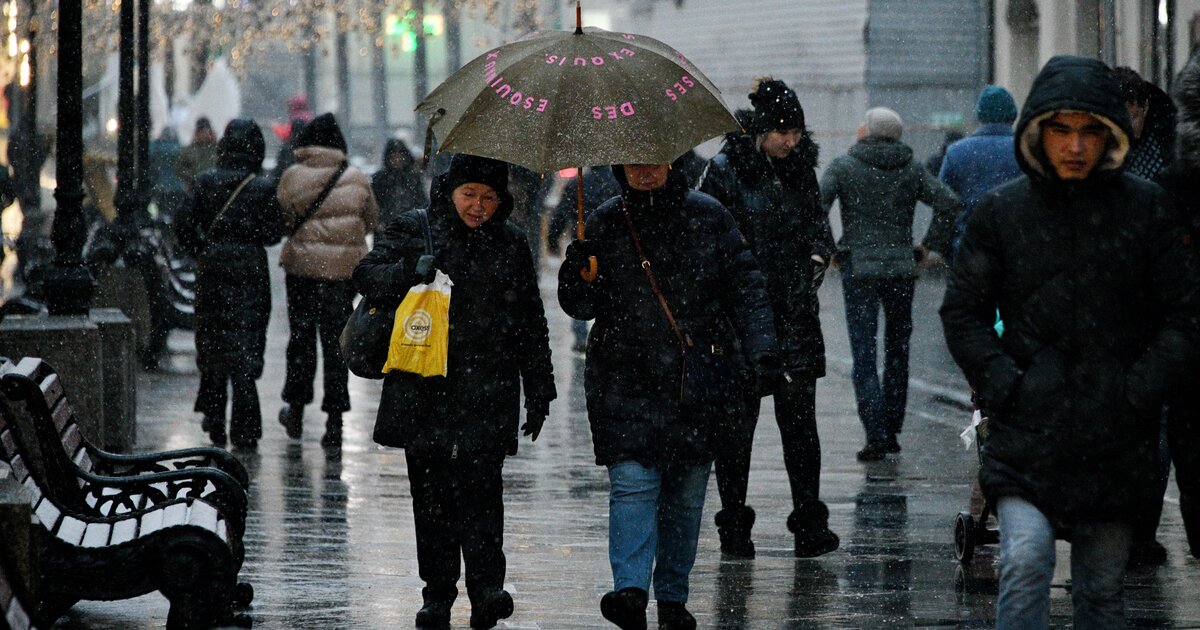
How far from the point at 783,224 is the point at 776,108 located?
496 mm

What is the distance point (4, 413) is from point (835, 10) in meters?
27.1

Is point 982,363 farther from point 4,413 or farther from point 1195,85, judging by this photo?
point 4,413

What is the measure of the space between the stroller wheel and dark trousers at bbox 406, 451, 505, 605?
2053 millimetres

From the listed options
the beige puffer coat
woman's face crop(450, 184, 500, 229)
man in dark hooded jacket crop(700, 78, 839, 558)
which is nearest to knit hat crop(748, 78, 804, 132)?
man in dark hooded jacket crop(700, 78, 839, 558)

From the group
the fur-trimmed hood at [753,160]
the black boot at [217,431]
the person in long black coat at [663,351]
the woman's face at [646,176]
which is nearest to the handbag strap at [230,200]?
the black boot at [217,431]

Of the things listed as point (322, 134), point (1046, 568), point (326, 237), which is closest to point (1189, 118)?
point (1046, 568)

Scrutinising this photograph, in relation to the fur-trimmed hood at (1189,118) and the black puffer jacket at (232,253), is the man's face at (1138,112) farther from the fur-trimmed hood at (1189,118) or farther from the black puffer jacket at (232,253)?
→ the black puffer jacket at (232,253)

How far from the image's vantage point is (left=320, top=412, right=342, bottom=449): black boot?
443 inches

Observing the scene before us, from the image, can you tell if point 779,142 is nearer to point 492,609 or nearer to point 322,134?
point 492,609

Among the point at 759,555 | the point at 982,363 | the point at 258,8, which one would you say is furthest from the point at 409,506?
the point at 258,8

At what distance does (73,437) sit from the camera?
276 inches

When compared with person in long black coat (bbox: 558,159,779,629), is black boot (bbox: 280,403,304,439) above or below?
below

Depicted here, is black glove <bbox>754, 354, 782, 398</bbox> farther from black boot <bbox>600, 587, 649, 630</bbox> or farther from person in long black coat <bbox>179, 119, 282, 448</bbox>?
person in long black coat <bbox>179, 119, 282, 448</bbox>

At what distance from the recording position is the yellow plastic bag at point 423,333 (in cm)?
667
